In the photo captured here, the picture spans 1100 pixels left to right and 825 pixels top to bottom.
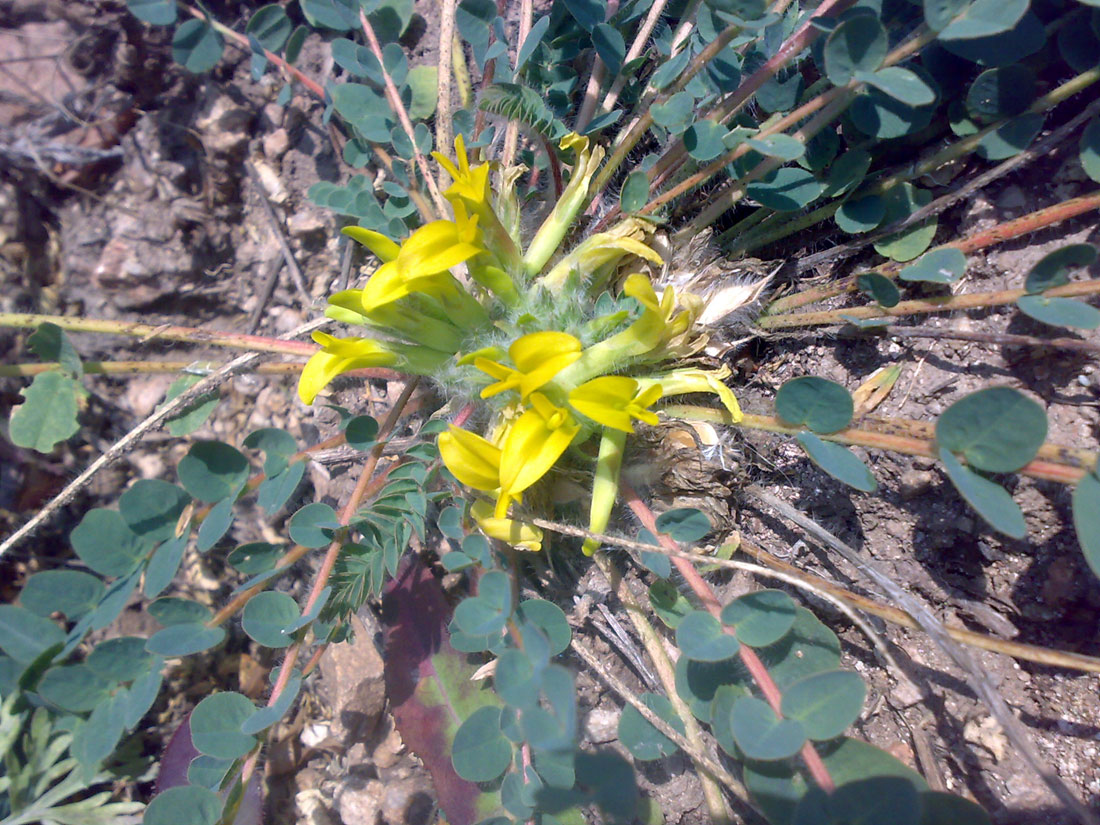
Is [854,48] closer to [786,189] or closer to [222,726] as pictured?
[786,189]

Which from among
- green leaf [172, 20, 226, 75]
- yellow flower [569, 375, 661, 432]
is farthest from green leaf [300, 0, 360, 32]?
yellow flower [569, 375, 661, 432]

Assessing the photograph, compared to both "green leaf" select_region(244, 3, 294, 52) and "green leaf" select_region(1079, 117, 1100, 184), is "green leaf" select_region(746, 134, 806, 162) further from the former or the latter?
"green leaf" select_region(244, 3, 294, 52)

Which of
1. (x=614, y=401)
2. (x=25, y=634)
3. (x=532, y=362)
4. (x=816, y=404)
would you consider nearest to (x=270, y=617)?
(x=25, y=634)

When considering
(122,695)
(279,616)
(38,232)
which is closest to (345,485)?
(279,616)

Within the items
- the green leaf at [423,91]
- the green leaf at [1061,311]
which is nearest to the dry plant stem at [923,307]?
the green leaf at [1061,311]

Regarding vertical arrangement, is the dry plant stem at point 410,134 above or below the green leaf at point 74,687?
above

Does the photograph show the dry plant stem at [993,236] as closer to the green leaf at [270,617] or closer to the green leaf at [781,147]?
the green leaf at [781,147]

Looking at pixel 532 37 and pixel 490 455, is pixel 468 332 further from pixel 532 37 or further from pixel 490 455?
pixel 532 37
